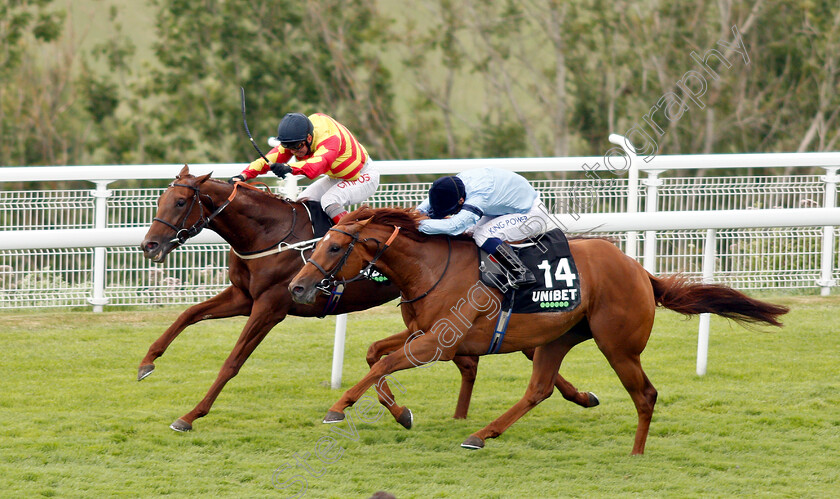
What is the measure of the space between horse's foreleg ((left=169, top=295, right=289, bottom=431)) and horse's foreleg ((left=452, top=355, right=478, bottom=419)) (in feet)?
3.01

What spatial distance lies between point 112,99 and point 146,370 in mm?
14299

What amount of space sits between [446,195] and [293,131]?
972mm

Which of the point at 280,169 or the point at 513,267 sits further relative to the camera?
the point at 280,169

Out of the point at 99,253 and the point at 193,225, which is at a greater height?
the point at 193,225

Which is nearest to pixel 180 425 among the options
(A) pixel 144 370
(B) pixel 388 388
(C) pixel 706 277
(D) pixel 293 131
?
(A) pixel 144 370

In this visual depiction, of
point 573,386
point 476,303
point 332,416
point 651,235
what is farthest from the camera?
point 651,235


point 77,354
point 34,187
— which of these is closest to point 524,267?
point 77,354

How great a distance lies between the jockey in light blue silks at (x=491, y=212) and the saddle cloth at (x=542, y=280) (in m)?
0.04

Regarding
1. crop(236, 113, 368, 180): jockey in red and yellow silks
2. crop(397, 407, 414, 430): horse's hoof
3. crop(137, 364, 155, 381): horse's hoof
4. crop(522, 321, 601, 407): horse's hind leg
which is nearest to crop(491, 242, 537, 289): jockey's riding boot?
crop(522, 321, 601, 407): horse's hind leg

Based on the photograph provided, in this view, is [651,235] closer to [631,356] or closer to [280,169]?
[631,356]

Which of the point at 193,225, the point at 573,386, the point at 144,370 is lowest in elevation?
the point at 573,386

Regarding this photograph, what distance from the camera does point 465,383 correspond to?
5.31 metres

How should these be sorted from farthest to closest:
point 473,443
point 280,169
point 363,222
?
point 280,169 → point 473,443 → point 363,222

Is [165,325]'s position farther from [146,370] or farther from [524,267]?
[524,267]
